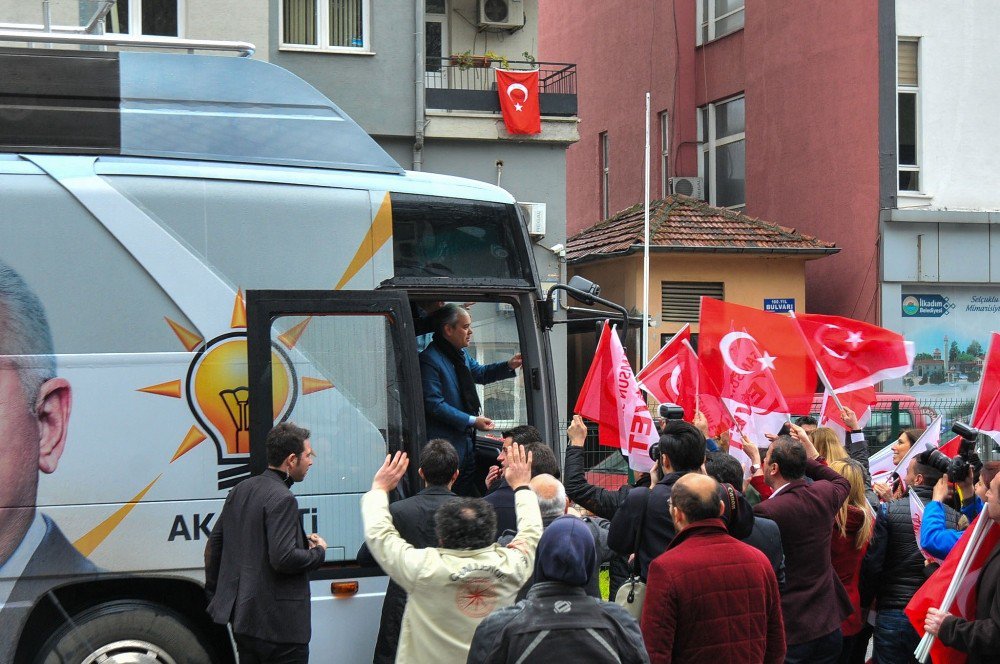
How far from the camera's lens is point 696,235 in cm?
2123

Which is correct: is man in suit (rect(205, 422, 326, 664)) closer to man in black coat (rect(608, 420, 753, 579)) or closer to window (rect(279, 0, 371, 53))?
man in black coat (rect(608, 420, 753, 579))

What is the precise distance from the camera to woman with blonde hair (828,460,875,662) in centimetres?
686

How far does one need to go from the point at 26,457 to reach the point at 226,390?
1.05 metres

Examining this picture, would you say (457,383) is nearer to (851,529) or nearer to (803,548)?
(803,548)

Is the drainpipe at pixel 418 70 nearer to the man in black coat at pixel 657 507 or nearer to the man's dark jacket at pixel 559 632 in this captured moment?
the man in black coat at pixel 657 507

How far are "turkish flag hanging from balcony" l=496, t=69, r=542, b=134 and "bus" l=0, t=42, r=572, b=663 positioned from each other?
1230 centimetres

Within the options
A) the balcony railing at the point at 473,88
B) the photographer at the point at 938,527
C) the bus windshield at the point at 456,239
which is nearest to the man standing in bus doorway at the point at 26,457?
the bus windshield at the point at 456,239

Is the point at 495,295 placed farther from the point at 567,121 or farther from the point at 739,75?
the point at 739,75

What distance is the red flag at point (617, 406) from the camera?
8.45 metres

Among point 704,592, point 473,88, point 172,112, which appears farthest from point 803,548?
point 473,88

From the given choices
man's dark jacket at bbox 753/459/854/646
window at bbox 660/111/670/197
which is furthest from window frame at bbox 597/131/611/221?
man's dark jacket at bbox 753/459/854/646

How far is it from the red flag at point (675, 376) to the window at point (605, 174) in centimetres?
1797

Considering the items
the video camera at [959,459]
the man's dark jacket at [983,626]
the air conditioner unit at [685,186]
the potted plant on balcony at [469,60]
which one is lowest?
the man's dark jacket at [983,626]

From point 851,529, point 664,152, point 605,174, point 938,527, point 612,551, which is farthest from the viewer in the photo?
point 605,174
